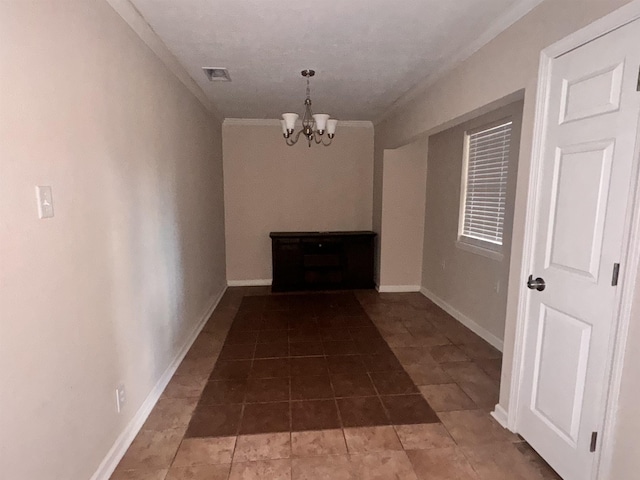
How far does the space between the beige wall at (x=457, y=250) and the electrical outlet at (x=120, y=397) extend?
298 cm

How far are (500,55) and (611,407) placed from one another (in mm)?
1914

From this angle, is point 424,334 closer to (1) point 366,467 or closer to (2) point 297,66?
(1) point 366,467

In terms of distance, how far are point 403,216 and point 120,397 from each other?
3.93m

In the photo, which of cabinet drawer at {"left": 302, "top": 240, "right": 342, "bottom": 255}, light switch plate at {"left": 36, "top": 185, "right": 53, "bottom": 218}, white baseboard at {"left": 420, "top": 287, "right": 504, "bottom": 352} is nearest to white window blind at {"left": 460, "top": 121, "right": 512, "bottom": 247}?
white baseboard at {"left": 420, "top": 287, "right": 504, "bottom": 352}

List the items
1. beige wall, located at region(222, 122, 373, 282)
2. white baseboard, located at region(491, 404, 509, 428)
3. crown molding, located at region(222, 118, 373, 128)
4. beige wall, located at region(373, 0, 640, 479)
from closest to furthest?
1. beige wall, located at region(373, 0, 640, 479)
2. white baseboard, located at region(491, 404, 509, 428)
3. crown molding, located at region(222, 118, 373, 128)
4. beige wall, located at region(222, 122, 373, 282)

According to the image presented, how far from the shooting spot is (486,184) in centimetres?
359

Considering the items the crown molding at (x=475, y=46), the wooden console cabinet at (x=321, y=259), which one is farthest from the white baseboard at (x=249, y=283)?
the crown molding at (x=475, y=46)

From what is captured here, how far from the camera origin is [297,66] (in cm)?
292

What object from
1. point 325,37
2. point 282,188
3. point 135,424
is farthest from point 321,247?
point 135,424

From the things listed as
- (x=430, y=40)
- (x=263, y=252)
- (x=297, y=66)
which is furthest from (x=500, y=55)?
(x=263, y=252)

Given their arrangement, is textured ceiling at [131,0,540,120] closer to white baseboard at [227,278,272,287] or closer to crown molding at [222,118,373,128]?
crown molding at [222,118,373,128]

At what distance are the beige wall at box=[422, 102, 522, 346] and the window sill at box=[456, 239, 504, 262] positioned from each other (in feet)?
0.09

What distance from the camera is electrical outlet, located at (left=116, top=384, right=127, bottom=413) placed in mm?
1932

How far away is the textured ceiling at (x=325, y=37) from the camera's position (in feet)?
6.59
